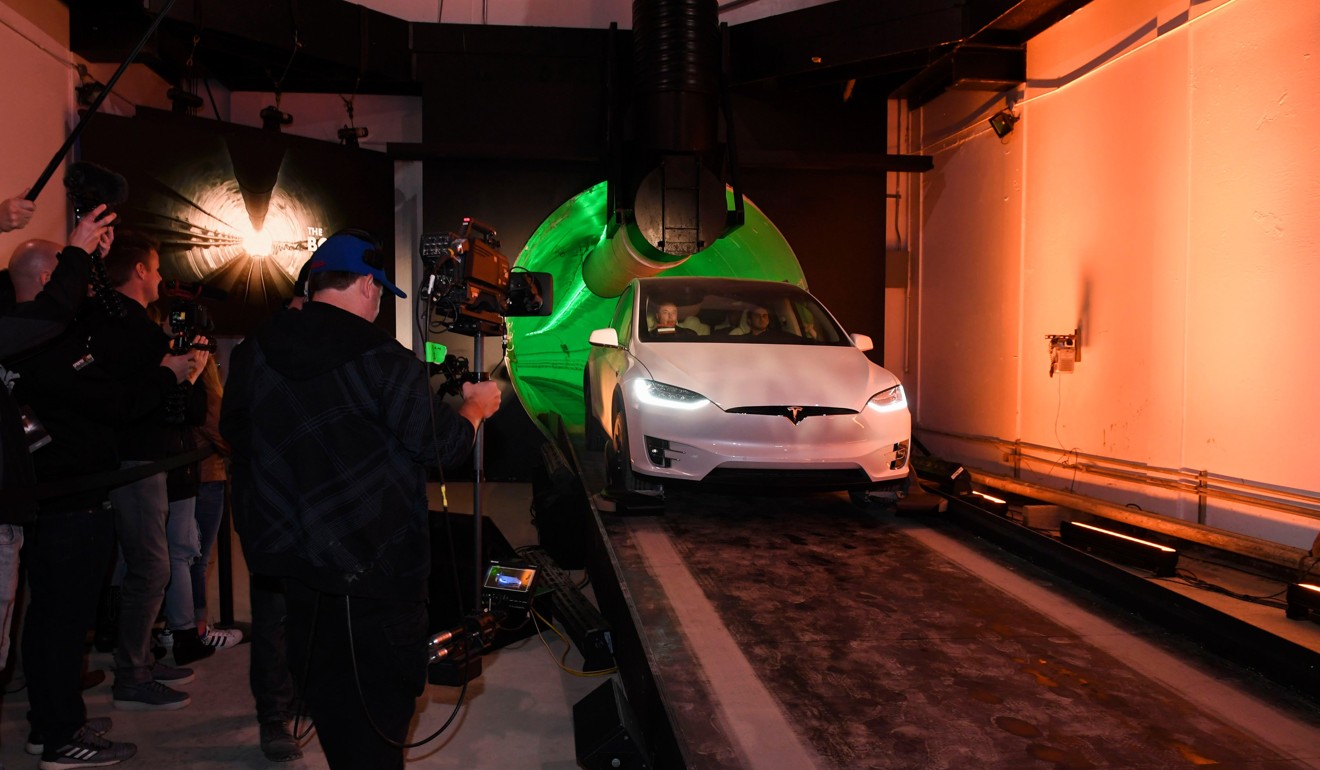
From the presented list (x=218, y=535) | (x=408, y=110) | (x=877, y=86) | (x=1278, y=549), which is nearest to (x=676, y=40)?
(x=877, y=86)

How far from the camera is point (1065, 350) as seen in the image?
279 inches

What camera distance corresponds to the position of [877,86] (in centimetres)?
956

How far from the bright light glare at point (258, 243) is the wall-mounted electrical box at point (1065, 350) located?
6.97 m

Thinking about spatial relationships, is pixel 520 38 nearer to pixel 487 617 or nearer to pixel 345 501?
pixel 487 617

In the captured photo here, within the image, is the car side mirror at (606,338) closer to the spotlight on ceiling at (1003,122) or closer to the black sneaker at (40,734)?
the black sneaker at (40,734)

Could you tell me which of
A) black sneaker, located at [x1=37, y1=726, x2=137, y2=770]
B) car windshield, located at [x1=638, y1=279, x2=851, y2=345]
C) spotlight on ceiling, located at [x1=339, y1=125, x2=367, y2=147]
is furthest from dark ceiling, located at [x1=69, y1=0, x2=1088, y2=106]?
black sneaker, located at [x1=37, y1=726, x2=137, y2=770]

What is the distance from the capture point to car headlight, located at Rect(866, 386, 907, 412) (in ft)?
16.3

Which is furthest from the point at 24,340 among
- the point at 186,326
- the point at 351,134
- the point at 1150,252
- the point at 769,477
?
the point at 351,134

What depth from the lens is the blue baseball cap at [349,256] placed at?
7.39 ft

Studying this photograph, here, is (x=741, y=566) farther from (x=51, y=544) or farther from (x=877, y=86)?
(x=877, y=86)

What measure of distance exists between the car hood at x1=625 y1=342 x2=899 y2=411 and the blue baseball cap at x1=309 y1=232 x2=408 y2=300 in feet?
8.96

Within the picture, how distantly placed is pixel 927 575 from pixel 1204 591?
1.30 m

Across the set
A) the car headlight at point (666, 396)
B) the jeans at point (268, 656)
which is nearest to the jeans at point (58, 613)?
the jeans at point (268, 656)

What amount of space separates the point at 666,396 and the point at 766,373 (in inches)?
23.5
